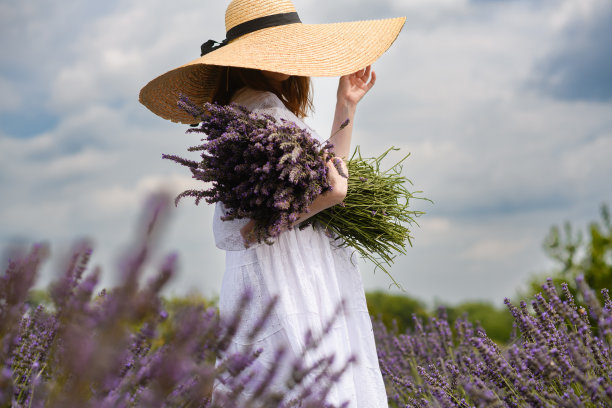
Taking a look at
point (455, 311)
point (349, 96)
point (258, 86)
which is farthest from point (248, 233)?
point (455, 311)

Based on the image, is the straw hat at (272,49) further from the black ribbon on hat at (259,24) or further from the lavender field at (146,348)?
the lavender field at (146,348)

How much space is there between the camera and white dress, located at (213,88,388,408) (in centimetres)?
211

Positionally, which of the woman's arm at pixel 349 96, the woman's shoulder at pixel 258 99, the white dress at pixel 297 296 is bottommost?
the white dress at pixel 297 296

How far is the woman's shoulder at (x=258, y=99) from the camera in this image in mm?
2244

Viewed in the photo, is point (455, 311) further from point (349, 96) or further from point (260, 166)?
point (260, 166)

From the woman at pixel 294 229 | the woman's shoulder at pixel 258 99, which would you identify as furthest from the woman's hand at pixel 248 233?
the woman's shoulder at pixel 258 99

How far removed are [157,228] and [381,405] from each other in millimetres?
1617

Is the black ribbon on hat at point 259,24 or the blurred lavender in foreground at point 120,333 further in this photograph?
the black ribbon on hat at point 259,24

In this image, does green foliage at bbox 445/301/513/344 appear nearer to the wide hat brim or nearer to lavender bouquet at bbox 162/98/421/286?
the wide hat brim

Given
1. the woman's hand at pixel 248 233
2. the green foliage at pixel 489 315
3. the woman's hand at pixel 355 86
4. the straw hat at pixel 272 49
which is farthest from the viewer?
the green foliage at pixel 489 315

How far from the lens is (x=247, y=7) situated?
249 centimetres

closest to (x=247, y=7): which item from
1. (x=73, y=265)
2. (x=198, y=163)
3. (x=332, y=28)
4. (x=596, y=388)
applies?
(x=332, y=28)

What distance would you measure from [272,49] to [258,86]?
0.65ft

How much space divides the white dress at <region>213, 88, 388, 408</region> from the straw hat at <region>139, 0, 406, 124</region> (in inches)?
7.7
